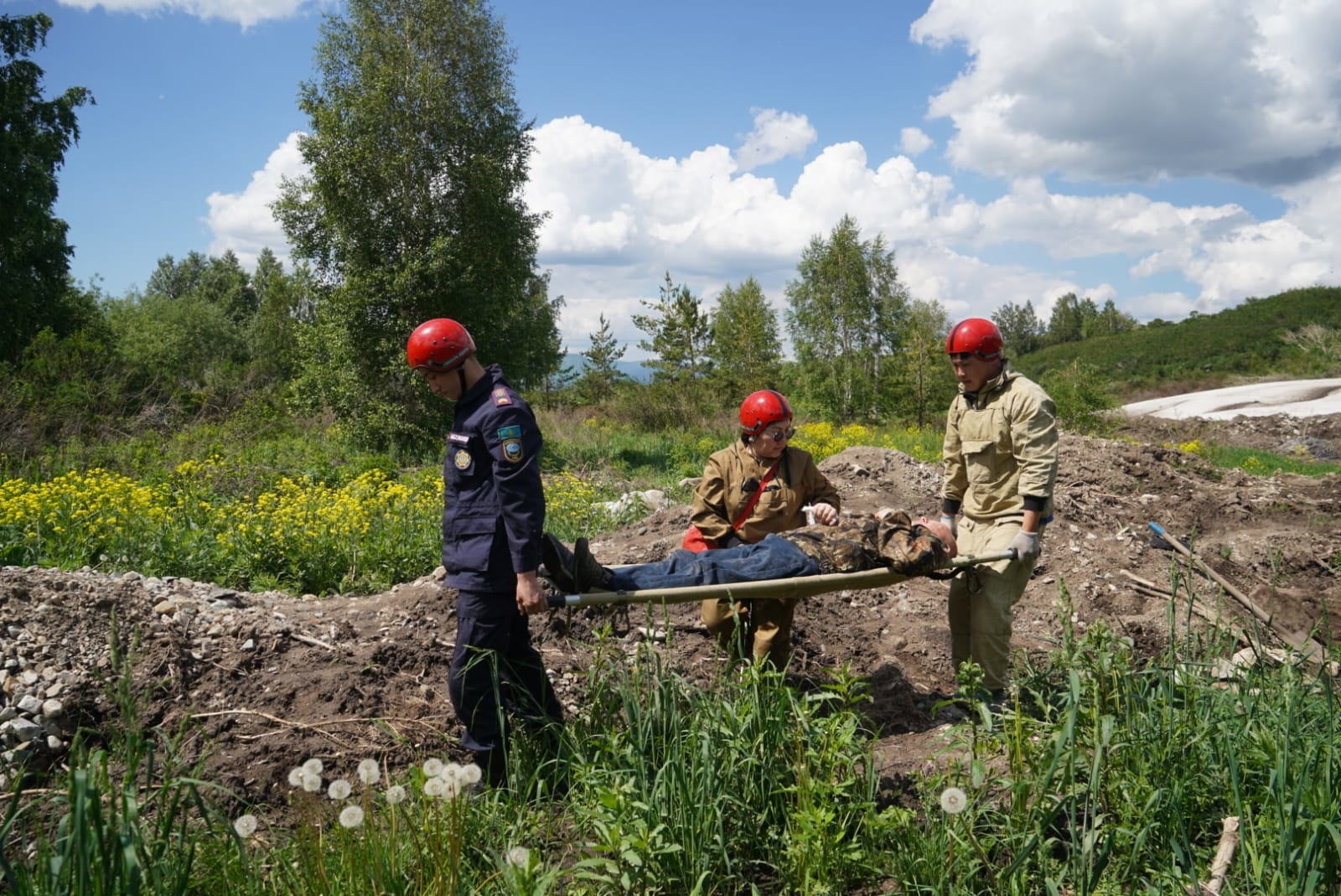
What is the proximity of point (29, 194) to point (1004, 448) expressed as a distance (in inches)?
1224

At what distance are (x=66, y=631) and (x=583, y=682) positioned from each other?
2816 mm

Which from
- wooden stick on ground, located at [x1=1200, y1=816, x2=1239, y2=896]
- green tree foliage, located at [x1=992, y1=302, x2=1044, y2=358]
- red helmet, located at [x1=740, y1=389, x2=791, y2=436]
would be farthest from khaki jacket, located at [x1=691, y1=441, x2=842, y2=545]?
green tree foliage, located at [x1=992, y1=302, x2=1044, y2=358]

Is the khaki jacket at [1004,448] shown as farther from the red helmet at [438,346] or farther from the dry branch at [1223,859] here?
the red helmet at [438,346]

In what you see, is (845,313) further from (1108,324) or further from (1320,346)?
(1108,324)

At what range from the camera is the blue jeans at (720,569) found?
4082 mm

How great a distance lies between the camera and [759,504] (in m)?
4.75

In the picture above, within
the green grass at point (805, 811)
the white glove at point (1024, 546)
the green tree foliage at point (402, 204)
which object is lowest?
the green grass at point (805, 811)

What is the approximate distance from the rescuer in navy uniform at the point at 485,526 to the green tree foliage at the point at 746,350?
36.4 metres

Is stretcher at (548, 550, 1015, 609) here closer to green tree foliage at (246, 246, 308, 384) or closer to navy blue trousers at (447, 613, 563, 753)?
navy blue trousers at (447, 613, 563, 753)

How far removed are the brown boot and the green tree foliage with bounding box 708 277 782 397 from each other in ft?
119

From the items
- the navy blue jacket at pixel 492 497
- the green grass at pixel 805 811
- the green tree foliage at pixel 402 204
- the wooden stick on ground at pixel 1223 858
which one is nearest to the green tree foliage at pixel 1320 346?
the green tree foliage at pixel 402 204

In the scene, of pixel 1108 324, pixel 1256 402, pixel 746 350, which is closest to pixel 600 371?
pixel 746 350

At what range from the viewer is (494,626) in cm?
389

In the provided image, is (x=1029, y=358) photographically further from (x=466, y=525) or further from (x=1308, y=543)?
(x=466, y=525)
